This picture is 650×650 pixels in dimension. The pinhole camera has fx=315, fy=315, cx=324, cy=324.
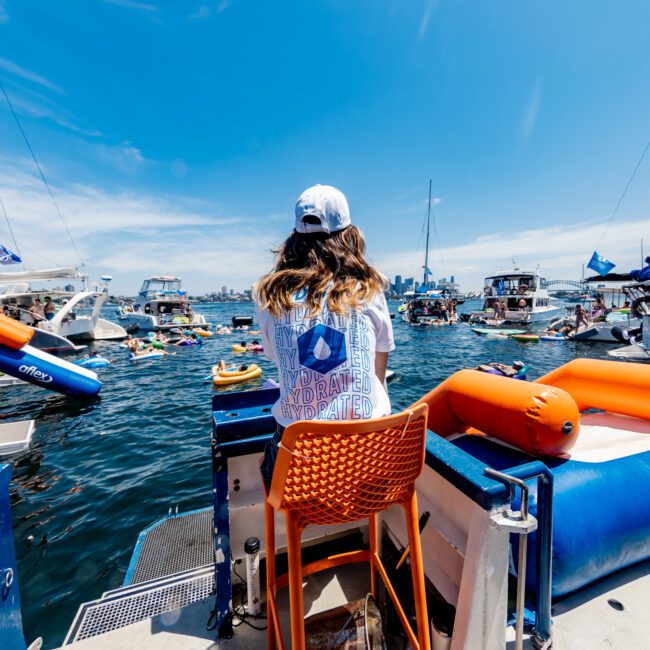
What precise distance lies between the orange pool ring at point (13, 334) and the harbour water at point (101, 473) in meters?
2.38

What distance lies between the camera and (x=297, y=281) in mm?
1453

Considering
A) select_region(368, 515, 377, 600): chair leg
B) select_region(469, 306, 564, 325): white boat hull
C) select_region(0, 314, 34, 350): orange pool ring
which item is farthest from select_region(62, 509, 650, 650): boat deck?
select_region(469, 306, 564, 325): white boat hull

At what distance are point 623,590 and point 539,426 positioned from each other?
115 centimetres

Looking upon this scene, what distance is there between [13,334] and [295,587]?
11.0 m

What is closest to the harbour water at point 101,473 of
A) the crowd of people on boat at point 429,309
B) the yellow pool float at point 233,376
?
the yellow pool float at point 233,376

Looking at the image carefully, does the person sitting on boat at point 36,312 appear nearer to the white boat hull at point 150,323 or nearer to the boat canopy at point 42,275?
the boat canopy at point 42,275

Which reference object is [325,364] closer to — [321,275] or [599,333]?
[321,275]

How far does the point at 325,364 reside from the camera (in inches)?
52.7

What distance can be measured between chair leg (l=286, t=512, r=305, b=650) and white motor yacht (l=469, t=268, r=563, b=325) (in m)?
35.2

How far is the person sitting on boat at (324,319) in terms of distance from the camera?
1.34m

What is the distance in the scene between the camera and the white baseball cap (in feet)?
5.08

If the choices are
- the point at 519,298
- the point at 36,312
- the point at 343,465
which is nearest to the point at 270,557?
the point at 343,465

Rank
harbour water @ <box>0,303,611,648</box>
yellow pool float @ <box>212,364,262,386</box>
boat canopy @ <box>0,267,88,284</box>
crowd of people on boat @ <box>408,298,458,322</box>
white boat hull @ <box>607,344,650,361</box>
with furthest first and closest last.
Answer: crowd of people on boat @ <box>408,298,458,322</box> → boat canopy @ <box>0,267,88,284</box> → white boat hull @ <box>607,344,650,361</box> → yellow pool float @ <box>212,364,262,386</box> → harbour water @ <box>0,303,611,648</box>

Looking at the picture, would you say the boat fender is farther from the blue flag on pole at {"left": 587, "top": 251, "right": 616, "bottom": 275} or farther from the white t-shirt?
the blue flag on pole at {"left": 587, "top": 251, "right": 616, "bottom": 275}
